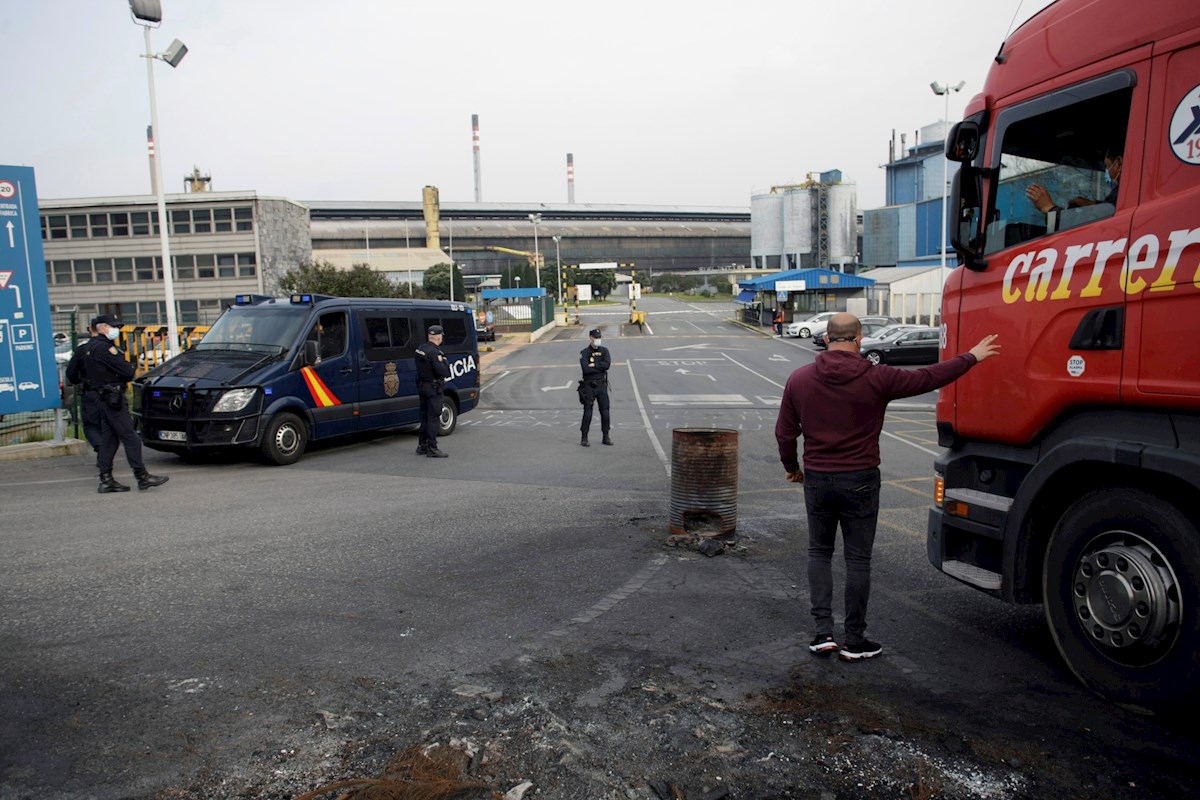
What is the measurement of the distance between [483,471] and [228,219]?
180 feet

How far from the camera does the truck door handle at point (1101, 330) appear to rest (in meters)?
3.79

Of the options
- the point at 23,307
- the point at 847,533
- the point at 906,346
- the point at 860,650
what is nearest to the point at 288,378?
the point at 23,307

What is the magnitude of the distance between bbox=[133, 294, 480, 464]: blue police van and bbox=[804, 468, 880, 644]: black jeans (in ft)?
28.6

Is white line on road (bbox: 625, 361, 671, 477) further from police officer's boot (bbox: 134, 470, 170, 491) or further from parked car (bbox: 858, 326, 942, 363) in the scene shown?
parked car (bbox: 858, 326, 942, 363)

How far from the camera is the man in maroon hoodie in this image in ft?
14.6

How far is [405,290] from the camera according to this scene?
242ft

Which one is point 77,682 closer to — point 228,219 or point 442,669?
point 442,669

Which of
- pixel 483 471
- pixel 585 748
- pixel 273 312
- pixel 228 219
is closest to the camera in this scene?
pixel 585 748

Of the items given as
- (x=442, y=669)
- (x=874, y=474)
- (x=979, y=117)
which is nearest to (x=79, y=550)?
(x=442, y=669)

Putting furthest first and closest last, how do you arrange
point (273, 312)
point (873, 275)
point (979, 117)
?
point (873, 275) → point (273, 312) → point (979, 117)

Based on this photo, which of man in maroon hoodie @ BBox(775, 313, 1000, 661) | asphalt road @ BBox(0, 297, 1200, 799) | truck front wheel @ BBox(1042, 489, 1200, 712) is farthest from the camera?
man in maroon hoodie @ BBox(775, 313, 1000, 661)

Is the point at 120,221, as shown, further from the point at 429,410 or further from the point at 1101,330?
the point at 1101,330

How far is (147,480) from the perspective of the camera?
9570mm

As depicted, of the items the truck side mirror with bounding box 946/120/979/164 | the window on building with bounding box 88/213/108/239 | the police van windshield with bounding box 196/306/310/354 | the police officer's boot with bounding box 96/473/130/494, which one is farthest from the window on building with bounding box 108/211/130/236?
the truck side mirror with bounding box 946/120/979/164
